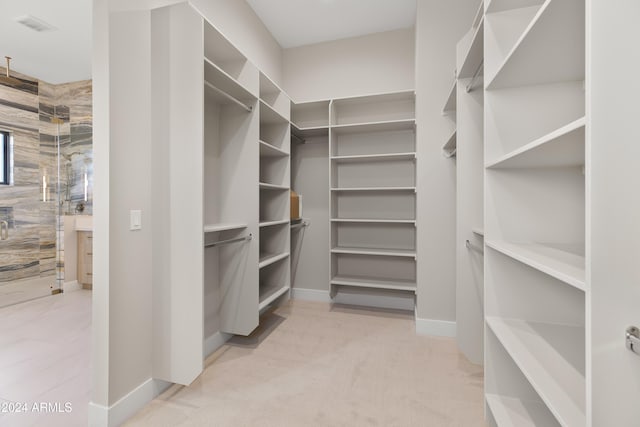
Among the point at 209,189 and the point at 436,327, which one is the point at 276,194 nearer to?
the point at 209,189

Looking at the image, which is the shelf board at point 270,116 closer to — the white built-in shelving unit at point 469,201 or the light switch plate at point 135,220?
the light switch plate at point 135,220

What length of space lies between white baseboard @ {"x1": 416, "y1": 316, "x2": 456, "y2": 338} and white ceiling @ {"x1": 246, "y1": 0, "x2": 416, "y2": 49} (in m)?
3.08

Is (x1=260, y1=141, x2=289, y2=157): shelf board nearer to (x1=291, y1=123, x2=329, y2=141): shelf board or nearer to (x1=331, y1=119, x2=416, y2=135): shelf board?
(x1=291, y1=123, x2=329, y2=141): shelf board

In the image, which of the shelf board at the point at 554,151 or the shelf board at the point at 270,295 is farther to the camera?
the shelf board at the point at 270,295

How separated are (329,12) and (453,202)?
2.29m

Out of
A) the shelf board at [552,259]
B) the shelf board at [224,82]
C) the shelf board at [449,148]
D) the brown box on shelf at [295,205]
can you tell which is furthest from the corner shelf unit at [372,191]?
the shelf board at [552,259]

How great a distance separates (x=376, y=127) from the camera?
10.4ft

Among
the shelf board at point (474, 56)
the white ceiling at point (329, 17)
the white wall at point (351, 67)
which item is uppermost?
the white ceiling at point (329, 17)

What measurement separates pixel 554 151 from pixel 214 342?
2.46 m

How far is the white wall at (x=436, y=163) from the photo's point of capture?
2678mm

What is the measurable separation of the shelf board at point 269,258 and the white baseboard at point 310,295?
34.5 inches

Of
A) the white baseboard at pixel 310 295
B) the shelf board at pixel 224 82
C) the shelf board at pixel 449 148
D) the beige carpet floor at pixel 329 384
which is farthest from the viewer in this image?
the white baseboard at pixel 310 295

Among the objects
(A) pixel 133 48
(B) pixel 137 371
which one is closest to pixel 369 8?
(A) pixel 133 48

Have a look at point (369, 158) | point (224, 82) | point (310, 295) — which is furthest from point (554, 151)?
point (310, 295)
